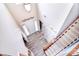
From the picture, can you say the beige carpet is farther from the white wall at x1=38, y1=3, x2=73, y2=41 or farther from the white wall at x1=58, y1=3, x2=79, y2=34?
the white wall at x1=58, y1=3, x2=79, y2=34

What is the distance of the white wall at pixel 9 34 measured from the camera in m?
0.98

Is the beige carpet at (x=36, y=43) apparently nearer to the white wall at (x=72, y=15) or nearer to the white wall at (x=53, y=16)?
the white wall at (x=53, y=16)

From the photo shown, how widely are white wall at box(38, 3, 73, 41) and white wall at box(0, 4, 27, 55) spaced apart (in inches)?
9.1

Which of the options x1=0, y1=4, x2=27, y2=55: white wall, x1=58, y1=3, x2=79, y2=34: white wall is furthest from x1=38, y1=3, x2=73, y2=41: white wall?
x1=0, y1=4, x2=27, y2=55: white wall

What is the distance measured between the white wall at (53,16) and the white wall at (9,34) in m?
0.23

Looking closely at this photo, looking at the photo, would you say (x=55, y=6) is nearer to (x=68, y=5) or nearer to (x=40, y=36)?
(x=68, y=5)

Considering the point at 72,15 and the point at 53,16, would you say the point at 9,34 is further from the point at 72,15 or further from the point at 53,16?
the point at 72,15

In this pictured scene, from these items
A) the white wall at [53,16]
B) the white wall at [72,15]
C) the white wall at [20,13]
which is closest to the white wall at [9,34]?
the white wall at [20,13]

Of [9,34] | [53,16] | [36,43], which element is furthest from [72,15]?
[9,34]

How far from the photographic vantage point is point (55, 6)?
0.95 meters

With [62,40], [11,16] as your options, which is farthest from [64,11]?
[11,16]

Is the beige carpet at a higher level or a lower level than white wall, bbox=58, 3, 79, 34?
lower

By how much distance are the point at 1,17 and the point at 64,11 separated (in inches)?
19.7

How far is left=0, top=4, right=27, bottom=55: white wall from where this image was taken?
0.98m
